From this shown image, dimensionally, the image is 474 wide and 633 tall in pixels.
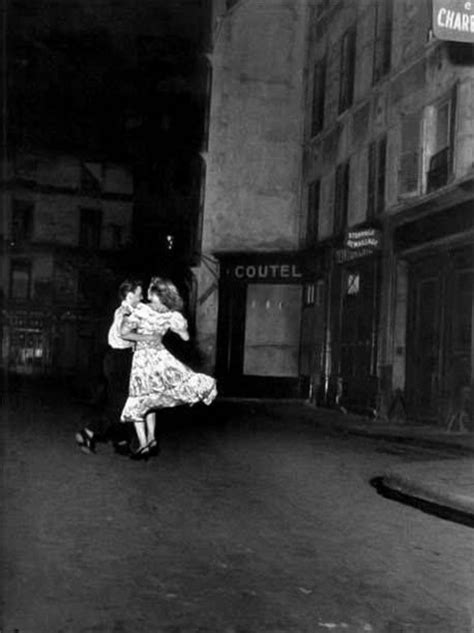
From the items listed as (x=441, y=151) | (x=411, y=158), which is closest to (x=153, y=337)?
(x=441, y=151)

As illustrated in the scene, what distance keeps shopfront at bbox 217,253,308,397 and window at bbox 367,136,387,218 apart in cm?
473

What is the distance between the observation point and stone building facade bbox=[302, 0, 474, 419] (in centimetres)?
1298

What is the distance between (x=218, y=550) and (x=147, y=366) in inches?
95.8

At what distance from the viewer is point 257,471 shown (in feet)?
26.0

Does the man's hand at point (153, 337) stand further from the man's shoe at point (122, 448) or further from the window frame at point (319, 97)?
the window frame at point (319, 97)

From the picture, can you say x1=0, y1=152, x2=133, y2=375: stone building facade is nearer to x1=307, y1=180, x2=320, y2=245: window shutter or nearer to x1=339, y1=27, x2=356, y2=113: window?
x1=307, y1=180, x2=320, y2=245: window shutter

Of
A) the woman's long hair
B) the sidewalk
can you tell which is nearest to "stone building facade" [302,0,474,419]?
the sidewalk

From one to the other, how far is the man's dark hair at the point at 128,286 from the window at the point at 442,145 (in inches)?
322

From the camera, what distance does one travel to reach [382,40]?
14.2 m

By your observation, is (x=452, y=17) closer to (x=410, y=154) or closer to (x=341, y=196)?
(x=410, y=154)

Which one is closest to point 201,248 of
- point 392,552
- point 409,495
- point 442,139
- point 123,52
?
point 123,52

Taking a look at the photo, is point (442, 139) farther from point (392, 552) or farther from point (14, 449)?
point (392, 552)

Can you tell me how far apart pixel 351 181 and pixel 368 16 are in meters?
3.25

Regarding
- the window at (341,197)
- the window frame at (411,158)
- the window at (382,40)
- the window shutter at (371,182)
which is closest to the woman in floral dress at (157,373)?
the window frame at (411,158)
